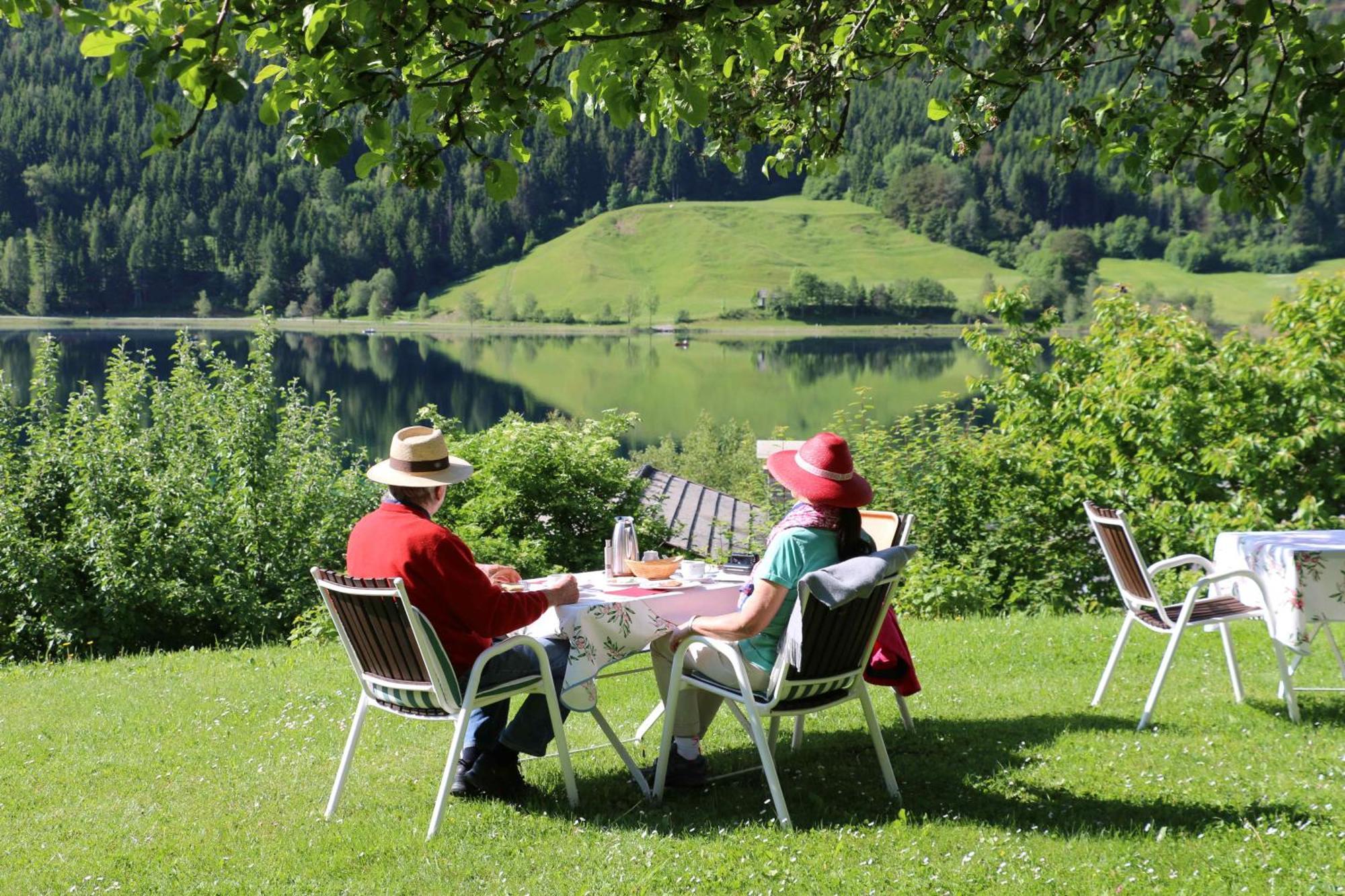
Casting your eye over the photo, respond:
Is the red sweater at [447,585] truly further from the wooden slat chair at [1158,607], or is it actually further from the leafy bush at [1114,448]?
the leafy bush at [1114,448]

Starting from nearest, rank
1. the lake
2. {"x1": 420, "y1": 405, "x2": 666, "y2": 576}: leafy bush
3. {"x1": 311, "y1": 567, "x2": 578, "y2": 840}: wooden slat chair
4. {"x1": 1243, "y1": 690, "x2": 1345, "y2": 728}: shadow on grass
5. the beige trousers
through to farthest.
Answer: {"x1": 311, "y1": 567, "x2": 578, "y2": 840}: wooden slat chair → the beige trousers → {"x1": 1243, "y1": 690, "x2": 1345, "y2": 728}: shadow on grass → {"x1": 420, "y1": 405, "x2": 666, "y2": 576}: leafy bush → the lake

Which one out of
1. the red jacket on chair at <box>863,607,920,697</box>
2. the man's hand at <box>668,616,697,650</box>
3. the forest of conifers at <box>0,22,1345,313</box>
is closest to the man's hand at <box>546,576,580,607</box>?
the man's hand at <box>668,616,697,650</box>

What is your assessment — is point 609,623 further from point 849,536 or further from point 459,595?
point 849,536

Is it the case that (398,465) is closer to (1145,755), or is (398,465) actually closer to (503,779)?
(503,779)

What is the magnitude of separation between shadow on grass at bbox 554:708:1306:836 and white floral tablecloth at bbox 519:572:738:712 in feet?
1.74

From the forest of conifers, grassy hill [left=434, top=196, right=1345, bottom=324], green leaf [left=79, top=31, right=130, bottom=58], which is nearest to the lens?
green leaf [left=79, top=31, right=130, bottom=58]

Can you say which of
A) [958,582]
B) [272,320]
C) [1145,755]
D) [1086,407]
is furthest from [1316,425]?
[272,320]

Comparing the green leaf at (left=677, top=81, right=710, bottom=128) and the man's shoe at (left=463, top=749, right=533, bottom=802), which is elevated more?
the green leaf at (left=677, top=81, right=710, bottom=128)

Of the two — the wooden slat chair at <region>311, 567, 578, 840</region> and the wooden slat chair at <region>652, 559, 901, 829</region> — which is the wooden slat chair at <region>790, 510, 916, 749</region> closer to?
the wooden slat chair at <region>652, 559, 901, 829</region>

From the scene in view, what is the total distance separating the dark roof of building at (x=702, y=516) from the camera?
17.9m

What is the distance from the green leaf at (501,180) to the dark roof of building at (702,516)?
11773 millimetres

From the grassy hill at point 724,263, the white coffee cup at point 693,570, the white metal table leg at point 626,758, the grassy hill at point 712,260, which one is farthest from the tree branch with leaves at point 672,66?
the grassy hill at point 712,260

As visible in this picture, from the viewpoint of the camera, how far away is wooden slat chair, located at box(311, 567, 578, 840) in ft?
14.8

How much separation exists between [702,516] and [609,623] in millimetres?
25606
